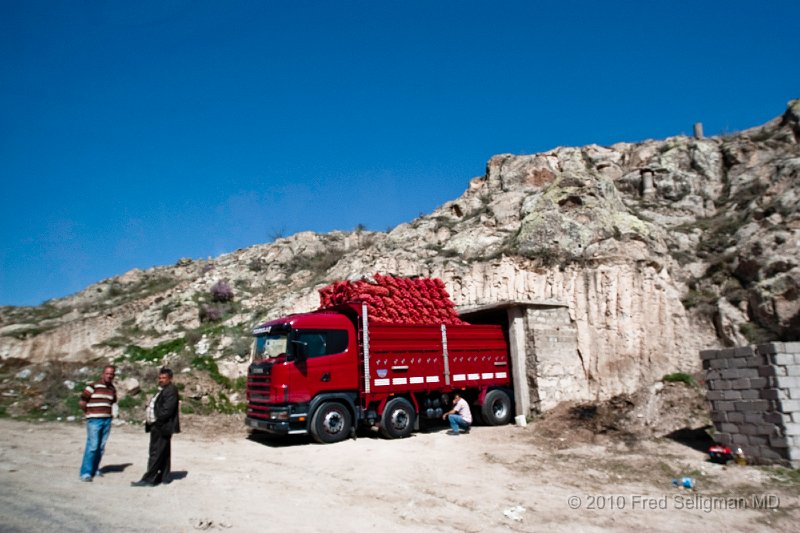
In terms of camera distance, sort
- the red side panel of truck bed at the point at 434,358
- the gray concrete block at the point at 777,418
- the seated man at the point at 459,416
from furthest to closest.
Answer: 1. the seated man at the point at 459,416
2. the red side panel of truck bed at the point at 434,358
3. the gray concrete block at the point at 777,418

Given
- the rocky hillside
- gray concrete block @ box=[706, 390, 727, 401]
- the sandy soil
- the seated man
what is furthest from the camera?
the rocky hillside

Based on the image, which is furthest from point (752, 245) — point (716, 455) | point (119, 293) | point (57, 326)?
point (119, 293)

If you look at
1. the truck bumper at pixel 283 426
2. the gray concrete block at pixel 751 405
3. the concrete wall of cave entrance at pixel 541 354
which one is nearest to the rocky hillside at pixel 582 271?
the concrete wall of cave entrance at pixel 541 354

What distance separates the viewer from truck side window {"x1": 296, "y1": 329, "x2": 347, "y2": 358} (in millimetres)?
11289

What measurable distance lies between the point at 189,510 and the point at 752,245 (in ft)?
66.7

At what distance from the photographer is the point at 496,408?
1418cm

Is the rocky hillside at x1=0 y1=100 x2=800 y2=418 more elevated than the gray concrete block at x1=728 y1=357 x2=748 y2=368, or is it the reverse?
the rocky hillside at x1=0 y1=100 x2=800 y2=418

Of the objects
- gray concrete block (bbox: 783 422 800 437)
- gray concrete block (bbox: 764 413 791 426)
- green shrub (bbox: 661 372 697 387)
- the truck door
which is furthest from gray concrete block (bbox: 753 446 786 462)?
the truck door

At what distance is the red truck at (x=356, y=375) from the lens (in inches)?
430

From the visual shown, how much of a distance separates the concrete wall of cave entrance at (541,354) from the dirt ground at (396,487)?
242cm

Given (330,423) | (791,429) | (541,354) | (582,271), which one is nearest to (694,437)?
(791,429)

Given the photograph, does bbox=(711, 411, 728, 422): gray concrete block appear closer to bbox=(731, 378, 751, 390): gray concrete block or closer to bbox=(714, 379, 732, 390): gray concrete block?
bbox=(714, 379, 732, 390): gray concrete block

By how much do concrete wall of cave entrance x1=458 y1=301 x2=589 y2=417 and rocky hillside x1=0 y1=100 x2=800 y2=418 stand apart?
0.53 meters

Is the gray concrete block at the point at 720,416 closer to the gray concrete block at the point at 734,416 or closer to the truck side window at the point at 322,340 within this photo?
the gray concrete block at the point at 734,416
